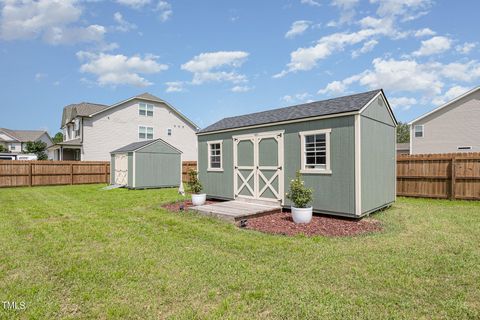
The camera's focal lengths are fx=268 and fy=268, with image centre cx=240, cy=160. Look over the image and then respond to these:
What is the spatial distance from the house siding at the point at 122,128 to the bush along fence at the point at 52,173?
414 centimetres

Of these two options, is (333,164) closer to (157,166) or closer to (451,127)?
(157,166)

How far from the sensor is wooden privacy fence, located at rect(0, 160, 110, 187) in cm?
1747

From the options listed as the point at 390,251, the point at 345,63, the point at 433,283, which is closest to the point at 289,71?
the point at 345,63

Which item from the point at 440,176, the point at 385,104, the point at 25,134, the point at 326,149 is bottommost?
the point at 440,176

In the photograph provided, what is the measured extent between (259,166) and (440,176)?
24.6 ft

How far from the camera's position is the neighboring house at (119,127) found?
23.7 metres

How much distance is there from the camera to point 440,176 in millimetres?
10680

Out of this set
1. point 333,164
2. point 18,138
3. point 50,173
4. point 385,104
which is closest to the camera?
point 333,164

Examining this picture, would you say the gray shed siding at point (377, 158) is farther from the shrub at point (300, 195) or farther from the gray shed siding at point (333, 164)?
the shrub at point (300, 195)

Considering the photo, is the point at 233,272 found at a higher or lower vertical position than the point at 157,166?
lower

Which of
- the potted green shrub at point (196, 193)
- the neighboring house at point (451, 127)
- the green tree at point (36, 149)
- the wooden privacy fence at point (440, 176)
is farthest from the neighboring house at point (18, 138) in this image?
the neighboring house at point (451, 127)

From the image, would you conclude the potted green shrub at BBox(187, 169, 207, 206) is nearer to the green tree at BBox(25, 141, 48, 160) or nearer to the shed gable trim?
the shed gable trim

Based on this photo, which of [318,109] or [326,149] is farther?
[318,109]

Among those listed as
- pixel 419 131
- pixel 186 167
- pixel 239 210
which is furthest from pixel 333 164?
pixel 419 131
